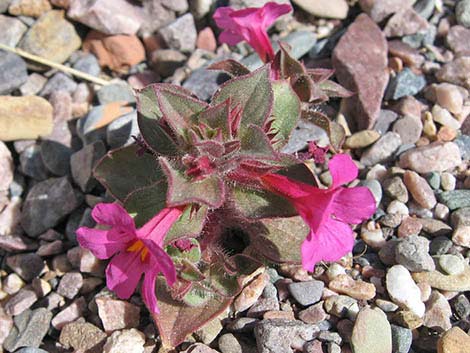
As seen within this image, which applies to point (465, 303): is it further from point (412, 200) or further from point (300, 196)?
point (300, 196)

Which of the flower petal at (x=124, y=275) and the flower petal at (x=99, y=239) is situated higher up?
the flower petal at (x=99, y=239)

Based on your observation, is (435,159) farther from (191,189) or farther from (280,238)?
(191,189)

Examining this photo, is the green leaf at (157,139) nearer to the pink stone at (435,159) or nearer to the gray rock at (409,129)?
the pink stone at (435,159)

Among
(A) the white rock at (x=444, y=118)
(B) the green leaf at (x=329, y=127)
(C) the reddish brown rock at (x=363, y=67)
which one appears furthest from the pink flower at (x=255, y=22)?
(A) the white rock at (x=444, y=118)

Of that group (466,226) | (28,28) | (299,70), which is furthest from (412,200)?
(28,28)

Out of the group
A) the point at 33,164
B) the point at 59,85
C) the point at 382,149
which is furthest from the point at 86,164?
the point at 382,149

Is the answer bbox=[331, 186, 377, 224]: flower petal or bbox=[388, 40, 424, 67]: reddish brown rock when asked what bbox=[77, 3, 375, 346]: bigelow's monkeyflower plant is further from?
bbox=[388, 40, 424, 67]: reddish brown rock

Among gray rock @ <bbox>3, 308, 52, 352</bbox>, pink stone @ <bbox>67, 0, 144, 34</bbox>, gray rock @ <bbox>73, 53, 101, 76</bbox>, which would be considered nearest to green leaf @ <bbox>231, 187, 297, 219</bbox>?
gray rock @ <bbox>3, 308, 52, 352</bbox>
